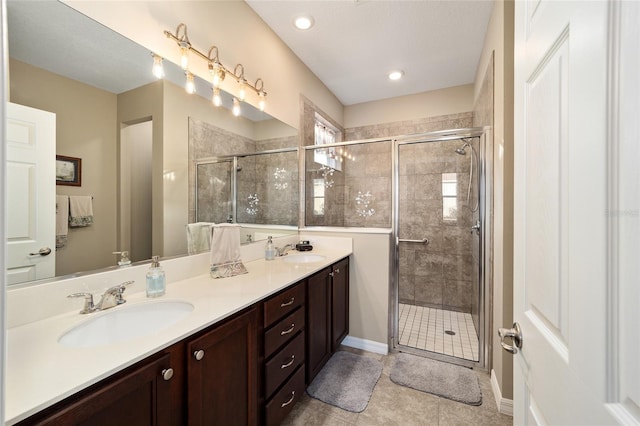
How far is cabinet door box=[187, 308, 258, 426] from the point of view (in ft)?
3.05

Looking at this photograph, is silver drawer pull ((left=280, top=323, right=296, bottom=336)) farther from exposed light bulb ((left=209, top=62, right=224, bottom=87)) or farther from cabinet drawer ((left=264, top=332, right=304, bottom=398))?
exposed light bulb ((left=209, top=62, right=224, bottom=87))

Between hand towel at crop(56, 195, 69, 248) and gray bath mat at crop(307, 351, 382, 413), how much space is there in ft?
5.55

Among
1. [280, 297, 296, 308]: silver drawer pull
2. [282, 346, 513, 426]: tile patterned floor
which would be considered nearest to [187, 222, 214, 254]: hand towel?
[280, 297, 296, 308]: silver drawer pull

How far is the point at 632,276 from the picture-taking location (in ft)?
1.13

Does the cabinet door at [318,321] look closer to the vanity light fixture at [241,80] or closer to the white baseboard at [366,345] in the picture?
the white baseboard at [366,345]

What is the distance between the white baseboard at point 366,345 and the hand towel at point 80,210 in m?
2.19

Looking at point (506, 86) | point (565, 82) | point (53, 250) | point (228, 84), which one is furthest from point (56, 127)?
point (506, 86)

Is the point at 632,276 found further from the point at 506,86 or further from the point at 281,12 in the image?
the point at 281,12

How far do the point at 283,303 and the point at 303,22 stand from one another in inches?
89.9

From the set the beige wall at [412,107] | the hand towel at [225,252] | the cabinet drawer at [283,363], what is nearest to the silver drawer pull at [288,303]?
the cabinet drawer at [283,363]

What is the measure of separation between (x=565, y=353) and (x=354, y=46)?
110 inches

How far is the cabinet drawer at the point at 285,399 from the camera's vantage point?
1.31 meters

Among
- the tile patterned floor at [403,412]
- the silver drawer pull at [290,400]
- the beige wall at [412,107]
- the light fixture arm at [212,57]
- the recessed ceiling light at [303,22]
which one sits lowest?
the tile patterned floor at [403,412]

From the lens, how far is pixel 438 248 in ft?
9.71
